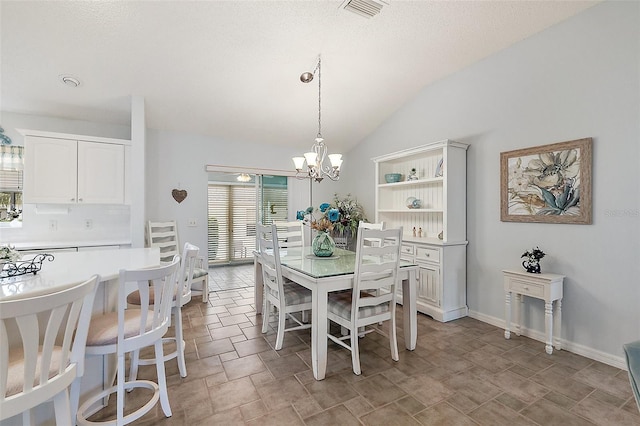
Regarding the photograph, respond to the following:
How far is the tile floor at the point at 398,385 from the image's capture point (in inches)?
73.3

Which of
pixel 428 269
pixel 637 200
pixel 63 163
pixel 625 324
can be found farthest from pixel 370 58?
pixel 63 163

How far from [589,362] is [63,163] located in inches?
227

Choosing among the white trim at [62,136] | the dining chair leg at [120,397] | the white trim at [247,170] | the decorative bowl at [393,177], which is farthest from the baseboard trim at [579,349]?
the white trim at [62,136]

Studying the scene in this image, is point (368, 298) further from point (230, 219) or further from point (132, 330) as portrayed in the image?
point (230, 219)

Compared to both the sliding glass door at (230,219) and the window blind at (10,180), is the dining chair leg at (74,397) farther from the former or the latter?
the sliding glass door at (230,219)

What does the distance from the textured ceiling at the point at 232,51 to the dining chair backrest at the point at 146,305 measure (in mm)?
2342

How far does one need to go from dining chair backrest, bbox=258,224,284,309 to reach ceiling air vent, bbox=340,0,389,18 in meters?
2.00

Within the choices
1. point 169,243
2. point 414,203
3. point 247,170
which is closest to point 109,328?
point 169,243

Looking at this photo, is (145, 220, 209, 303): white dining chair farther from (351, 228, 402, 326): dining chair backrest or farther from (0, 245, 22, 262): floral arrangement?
(351, 228, 402, 326): dining chair backrest

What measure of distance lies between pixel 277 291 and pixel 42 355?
1758 mm

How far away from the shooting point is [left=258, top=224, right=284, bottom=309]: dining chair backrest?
265 cm

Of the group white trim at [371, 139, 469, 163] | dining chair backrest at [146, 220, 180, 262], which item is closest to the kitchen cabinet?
white trim at [371, 139, 469, 163]

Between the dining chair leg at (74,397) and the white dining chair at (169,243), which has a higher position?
the white dining chair at (169,243)

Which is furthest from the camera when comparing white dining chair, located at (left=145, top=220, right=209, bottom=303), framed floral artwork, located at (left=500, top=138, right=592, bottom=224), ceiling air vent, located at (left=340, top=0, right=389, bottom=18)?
white dining chair, located at (left=145, top=220, right=209, bottom=303)
